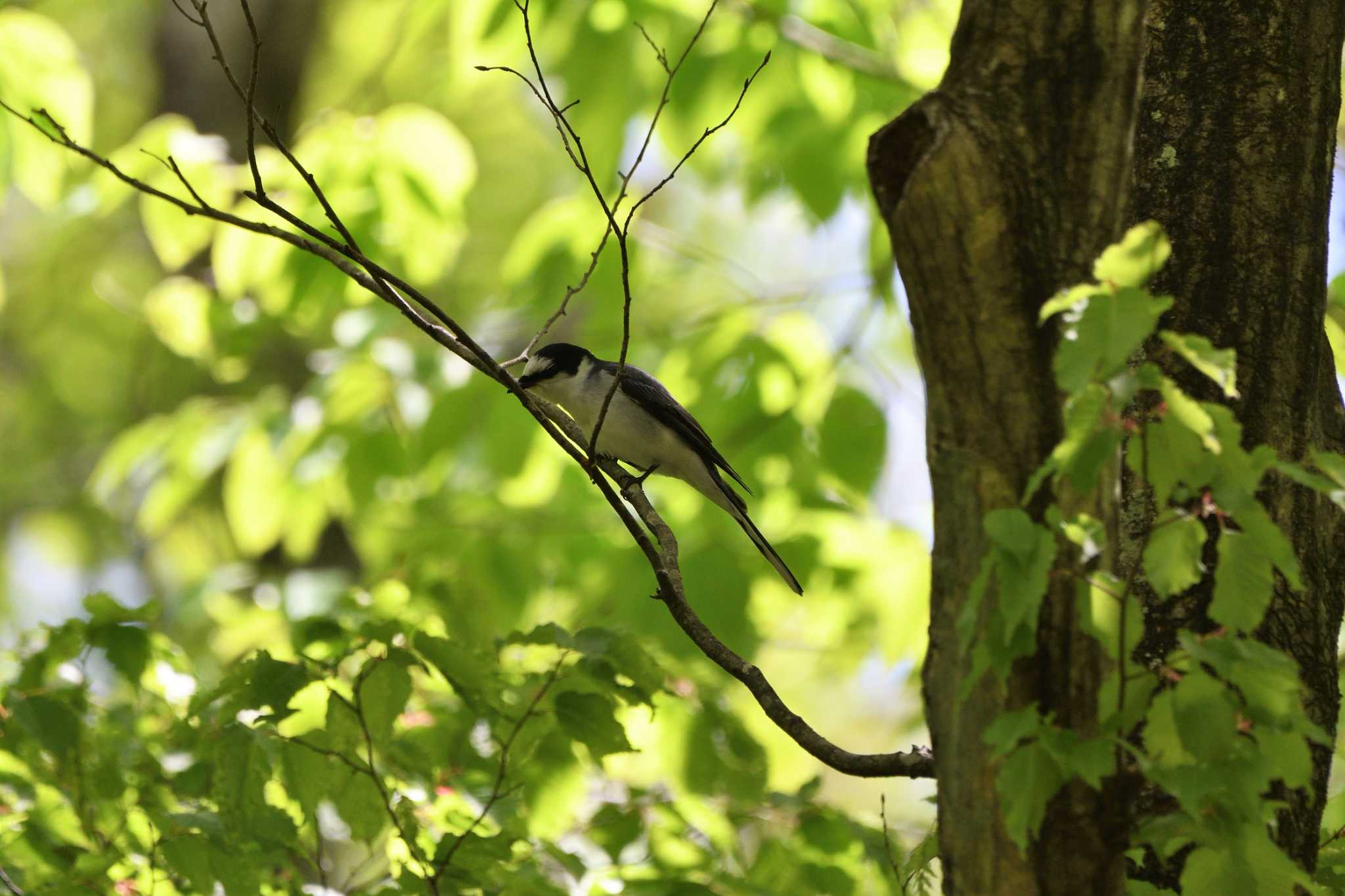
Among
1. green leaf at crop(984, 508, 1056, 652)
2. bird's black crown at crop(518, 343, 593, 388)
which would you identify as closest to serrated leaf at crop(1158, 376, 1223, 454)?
green leaf at crop(984, 508, 1056, 652)

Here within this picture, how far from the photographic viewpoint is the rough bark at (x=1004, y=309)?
169 centimetres

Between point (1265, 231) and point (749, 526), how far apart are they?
2.83 meters

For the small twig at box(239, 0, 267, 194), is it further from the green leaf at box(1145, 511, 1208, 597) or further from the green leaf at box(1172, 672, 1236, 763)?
the green leaf at box(1172, 672, 1236, 763)

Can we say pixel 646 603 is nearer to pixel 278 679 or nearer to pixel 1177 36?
pixel 278 679

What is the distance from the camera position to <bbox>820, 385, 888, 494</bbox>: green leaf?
491 cm

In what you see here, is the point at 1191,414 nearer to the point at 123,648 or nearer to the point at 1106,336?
the point at 1106,336

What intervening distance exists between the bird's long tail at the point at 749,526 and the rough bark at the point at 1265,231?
195cm

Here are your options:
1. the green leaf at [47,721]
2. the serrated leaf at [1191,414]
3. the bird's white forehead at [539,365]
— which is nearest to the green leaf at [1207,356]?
the serrated leaf at [1191,414]

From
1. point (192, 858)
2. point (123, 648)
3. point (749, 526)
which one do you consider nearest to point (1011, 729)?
point (192, 858)

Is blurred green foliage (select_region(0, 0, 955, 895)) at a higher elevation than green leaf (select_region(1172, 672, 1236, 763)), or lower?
higher

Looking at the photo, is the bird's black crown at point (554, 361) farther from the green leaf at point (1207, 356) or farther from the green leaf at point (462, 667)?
the green leaf at point (1207, 356)

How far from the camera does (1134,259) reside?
1.43 metres

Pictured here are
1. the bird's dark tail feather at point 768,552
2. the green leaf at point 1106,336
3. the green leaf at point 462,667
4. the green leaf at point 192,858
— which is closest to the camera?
the green leaf at point 1106,336

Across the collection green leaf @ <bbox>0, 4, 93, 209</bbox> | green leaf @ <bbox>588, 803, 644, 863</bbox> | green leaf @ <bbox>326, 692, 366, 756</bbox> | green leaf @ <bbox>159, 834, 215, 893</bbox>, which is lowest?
green leaf @ <bbox>159, 834, 215, 893</bbox>
